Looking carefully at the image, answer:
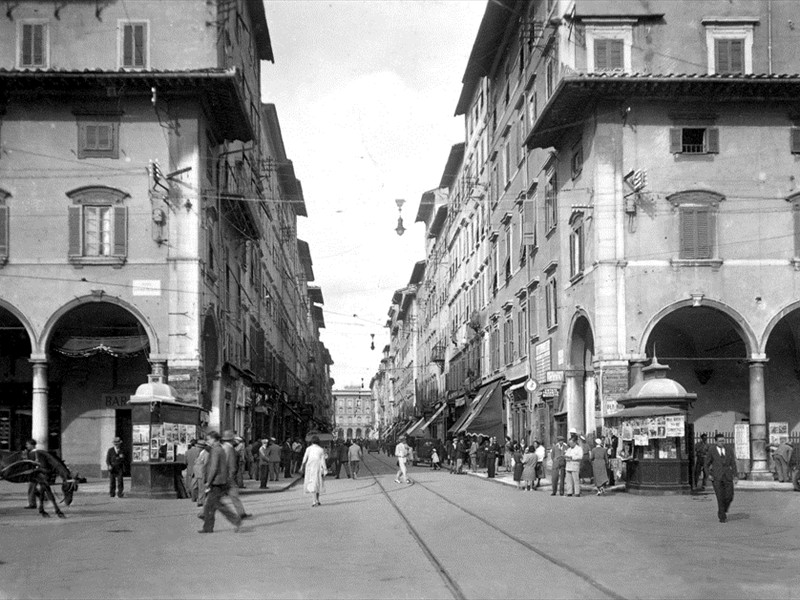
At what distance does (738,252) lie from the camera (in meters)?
31.5

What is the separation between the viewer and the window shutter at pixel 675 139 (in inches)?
1256

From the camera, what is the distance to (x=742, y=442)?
31328 millimetres

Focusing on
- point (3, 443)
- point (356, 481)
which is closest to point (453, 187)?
point (356, 481)

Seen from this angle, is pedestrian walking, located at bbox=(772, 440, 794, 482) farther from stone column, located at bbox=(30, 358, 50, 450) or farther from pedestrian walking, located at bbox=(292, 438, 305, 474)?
pedestrian walking, located at bbox=(292, 438, 305, 474)

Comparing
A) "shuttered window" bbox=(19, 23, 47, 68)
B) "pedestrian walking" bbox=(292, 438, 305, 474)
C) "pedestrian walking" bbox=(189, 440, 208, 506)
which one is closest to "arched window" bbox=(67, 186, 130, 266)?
"shuttered window" bbox=(19, 23, 47, 68)

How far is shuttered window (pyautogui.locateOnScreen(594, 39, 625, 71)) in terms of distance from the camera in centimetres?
3209

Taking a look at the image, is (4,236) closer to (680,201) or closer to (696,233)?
(680,201)

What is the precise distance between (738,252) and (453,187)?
41329mm

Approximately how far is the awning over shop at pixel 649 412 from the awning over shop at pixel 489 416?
61.3 ft

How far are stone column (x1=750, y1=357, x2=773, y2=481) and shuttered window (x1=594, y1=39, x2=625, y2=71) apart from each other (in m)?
10.00

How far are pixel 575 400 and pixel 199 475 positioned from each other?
15.1m

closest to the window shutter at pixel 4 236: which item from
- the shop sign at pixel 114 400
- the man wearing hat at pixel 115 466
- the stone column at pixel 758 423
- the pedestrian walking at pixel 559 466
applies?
the shop sign at pixel 114 400

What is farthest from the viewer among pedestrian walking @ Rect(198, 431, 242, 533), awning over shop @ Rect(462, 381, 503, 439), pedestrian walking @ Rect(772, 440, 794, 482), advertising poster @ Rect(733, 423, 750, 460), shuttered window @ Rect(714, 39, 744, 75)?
awning over shop @ Rect(462, 381, 503, 439)

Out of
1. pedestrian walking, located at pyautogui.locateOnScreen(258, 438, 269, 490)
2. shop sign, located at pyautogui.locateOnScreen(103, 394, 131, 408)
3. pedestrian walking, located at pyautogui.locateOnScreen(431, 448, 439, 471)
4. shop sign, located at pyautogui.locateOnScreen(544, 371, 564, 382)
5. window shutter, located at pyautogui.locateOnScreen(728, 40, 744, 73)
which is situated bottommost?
pedestrian walking, located at pyautogui.locateOnScreen(431, 448, 439, 471)
